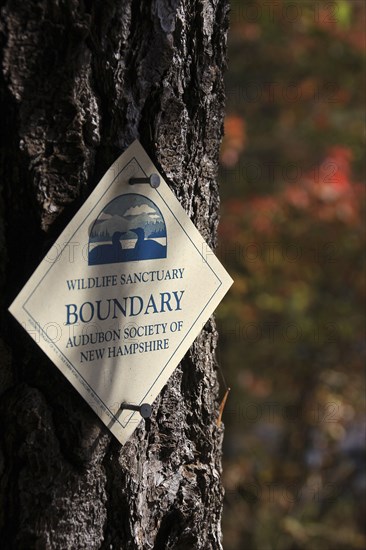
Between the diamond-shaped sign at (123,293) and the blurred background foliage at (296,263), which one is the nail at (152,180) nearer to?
the diamond-shaped sign at (123,293)

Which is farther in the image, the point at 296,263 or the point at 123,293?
the point at 296,263

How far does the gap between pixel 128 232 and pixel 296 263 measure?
386 centimetres

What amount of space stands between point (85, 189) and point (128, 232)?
0.10m

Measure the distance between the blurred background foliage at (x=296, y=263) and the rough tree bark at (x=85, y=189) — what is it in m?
3.10

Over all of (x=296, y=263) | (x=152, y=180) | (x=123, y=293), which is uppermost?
(x=152, y=180)

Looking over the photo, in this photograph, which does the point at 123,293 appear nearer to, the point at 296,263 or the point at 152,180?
the point at 152,180

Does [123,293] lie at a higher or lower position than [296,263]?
higher

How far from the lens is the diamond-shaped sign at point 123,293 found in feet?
3.94

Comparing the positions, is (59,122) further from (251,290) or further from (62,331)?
(251,290)

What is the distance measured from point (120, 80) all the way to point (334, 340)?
4.45 meters

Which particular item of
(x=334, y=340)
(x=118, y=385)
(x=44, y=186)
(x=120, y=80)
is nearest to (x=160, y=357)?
(x=118, y=385)

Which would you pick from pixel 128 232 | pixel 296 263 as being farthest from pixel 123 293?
pixel 296 263

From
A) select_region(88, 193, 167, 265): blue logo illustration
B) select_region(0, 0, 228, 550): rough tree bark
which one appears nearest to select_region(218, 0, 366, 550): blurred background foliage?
select_region(0, 0, 228, 550): rough tree bark

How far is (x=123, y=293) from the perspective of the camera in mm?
1290
